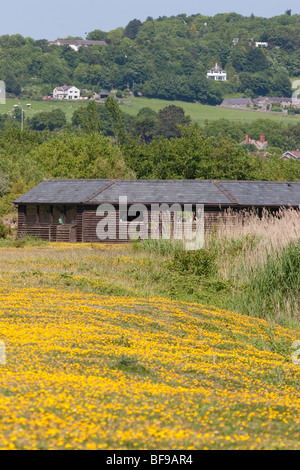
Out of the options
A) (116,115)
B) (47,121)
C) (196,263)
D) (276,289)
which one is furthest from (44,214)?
(47,121)

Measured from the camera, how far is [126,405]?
10.0 m

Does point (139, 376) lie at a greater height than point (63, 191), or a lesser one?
greater

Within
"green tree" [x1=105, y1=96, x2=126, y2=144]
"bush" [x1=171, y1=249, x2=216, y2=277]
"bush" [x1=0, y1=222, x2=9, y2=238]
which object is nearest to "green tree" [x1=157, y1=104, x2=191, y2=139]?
"green tree" [x1=105, y1=96, x2=126, y2=144]

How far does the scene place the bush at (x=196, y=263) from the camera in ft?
87.7

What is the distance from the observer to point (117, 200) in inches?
1841

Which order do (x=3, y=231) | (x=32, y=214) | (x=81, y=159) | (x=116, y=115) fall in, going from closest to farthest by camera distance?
(x=3, y=231) < (x=32, y=214) < (x=81, y=159) < (x=116, y=115)

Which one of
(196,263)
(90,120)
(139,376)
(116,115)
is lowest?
(196,263)

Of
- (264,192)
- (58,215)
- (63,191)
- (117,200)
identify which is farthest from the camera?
(63,191)

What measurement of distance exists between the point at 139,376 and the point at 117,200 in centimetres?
3516

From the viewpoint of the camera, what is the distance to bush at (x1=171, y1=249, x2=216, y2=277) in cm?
2673

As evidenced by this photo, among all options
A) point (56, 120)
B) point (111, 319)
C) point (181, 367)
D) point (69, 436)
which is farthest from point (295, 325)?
point (56, 120)

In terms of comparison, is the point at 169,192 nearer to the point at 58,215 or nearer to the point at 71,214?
the point at 71,214

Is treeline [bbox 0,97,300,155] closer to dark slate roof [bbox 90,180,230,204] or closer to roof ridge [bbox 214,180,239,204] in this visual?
roof ridge [bbox 214,180,239,204]

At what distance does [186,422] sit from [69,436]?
5.47ft
